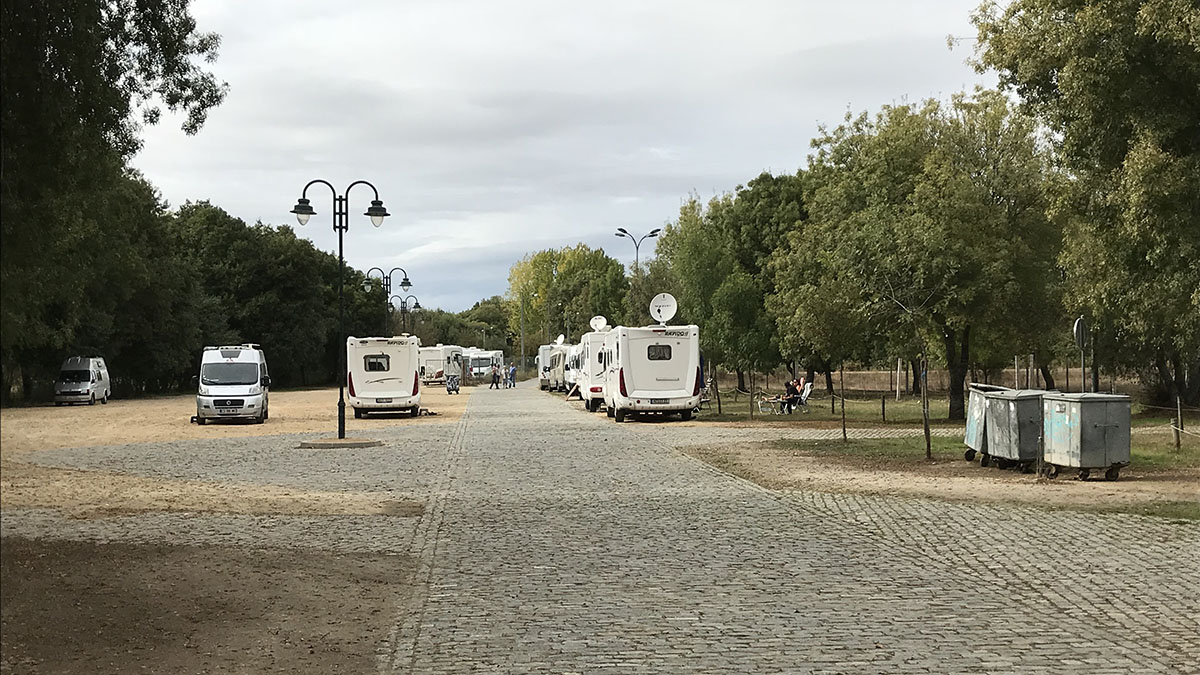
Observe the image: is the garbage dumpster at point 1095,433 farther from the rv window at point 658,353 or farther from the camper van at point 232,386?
the camper van at point 232,386

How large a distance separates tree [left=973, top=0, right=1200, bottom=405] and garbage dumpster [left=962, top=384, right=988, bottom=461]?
3.10m

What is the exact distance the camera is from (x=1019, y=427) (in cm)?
1753

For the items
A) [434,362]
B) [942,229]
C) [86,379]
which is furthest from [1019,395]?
[434,362]

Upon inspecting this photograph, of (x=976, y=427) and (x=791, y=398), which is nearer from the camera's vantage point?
(x=976, y=427)

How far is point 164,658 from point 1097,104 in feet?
53.2

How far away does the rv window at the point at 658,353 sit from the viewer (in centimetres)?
3400

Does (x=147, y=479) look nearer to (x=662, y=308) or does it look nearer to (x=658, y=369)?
(x=658, y=369)

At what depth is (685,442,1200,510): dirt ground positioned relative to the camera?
14641mm

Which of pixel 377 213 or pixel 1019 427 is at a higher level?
pixel 377 213

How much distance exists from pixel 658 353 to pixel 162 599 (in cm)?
2622

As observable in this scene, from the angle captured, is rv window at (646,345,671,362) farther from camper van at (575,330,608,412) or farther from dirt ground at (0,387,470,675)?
dirt ground at (0,387,470,675)

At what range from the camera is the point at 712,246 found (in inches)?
2089

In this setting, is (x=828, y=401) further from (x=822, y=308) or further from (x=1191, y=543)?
(x=1191, y=543)

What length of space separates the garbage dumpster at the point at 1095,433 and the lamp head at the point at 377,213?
18654 mm
